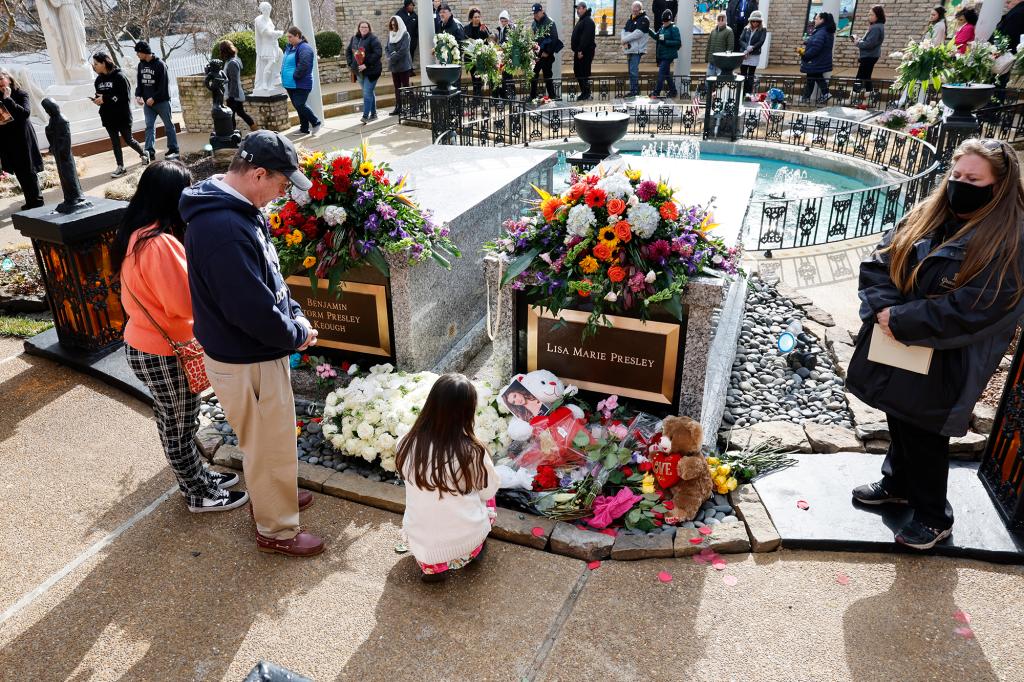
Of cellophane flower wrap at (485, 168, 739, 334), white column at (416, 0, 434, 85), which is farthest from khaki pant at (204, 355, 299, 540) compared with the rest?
white column at (416, 0, 434, 85)

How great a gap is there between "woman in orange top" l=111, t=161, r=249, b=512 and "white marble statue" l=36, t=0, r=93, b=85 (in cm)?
1216

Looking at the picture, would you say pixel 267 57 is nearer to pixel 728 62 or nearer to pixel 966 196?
pixel 728 62

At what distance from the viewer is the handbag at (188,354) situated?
3.38 meters

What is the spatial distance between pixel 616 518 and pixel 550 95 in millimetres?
14884

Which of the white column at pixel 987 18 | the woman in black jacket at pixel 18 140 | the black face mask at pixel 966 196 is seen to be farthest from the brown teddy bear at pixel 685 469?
the white column at pixel 987 18

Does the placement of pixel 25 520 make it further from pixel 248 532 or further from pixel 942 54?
pixel 942 54

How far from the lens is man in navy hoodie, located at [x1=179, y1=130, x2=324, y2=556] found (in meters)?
2.93

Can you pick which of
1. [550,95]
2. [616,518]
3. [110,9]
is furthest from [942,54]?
[110,9]

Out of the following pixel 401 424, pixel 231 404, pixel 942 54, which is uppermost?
pixel 942 54

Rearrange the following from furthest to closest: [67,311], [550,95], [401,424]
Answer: [550,95]
[67,311]
[401,424]

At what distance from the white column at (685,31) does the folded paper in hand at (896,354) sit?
16535mm

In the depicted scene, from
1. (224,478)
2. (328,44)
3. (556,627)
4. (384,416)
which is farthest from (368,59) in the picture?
(556,627)

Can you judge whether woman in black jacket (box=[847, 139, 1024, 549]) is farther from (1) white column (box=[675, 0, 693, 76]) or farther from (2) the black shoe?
(1) white column (box=[675, 0, 693, 76])

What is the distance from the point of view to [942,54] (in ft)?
36.3
